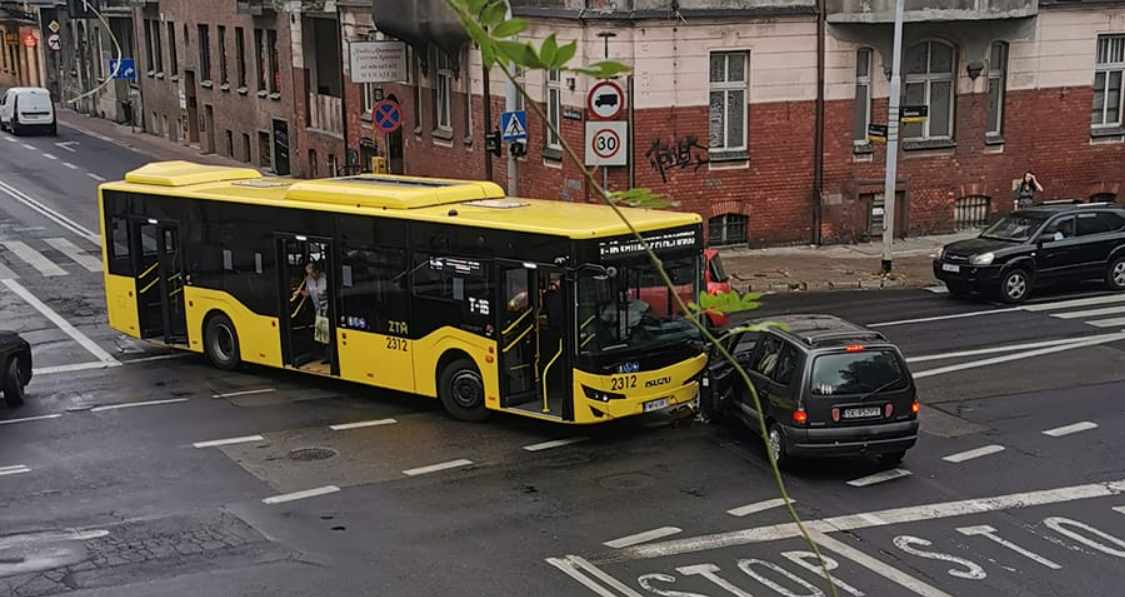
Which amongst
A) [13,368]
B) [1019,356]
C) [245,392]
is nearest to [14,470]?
[13,368]

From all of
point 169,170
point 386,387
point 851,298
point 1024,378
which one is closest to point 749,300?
point 386,387

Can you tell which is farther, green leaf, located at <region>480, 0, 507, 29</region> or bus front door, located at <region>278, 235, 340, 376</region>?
bus front door, located at <region>278, 235, 340, 376</region>

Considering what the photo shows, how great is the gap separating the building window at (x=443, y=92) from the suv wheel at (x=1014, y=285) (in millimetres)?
15215

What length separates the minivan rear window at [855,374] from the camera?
46.8ft

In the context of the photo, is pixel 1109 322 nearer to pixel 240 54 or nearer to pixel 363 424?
pixel 363 424

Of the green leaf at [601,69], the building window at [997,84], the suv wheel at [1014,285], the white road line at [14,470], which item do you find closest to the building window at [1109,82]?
the building window at [997,84]

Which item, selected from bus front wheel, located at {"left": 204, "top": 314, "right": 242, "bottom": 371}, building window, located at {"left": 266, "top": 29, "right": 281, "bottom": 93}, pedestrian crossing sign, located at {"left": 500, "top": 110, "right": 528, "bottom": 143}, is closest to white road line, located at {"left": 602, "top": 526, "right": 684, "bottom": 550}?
bus front wheel, located at {"left": 204, "top": 314, "right": 242, "bottom": 371}

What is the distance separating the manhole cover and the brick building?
442 inches

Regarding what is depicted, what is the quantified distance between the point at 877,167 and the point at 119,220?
1658 cm

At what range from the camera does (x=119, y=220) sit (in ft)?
72.3

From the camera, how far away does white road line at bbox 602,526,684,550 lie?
12.8 metres

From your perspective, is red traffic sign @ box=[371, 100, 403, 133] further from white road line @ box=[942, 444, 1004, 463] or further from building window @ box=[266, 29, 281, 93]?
building window @ box=[266, 29, 281, 93]

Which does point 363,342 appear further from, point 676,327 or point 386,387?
point 676,327

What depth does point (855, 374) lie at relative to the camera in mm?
14336
